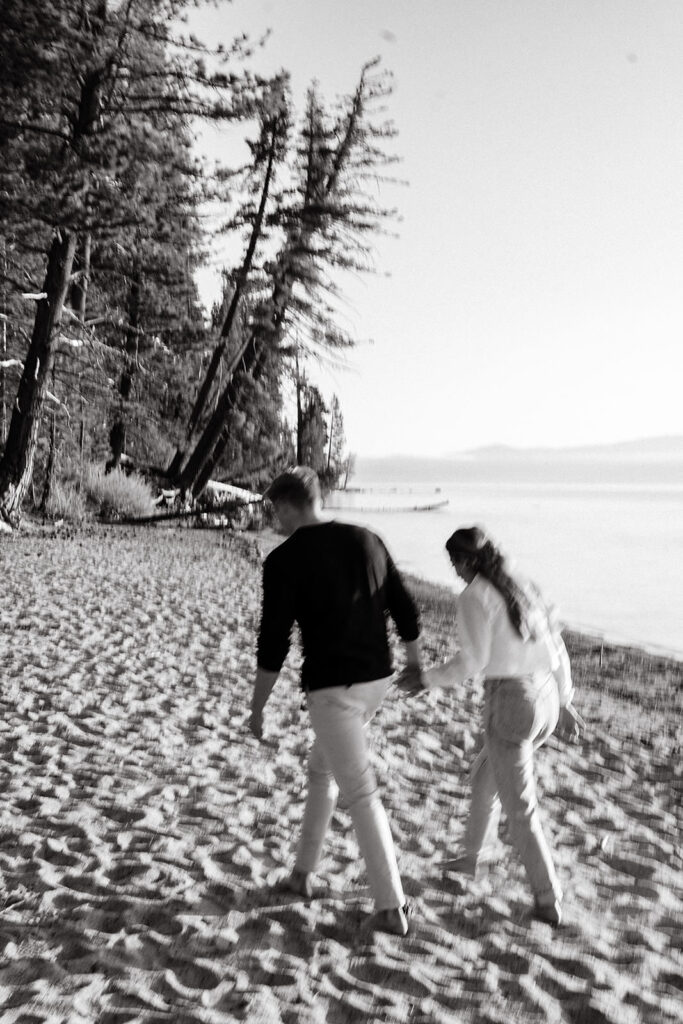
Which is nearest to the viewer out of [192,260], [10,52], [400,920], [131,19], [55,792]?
[400,920]

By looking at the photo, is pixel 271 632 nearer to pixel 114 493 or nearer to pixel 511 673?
pixel 511 673

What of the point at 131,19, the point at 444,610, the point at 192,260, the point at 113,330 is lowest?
the point at 444,610

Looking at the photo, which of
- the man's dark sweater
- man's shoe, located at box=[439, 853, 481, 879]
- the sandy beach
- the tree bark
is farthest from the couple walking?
the tree bark

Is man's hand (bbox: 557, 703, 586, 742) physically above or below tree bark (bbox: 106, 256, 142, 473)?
below

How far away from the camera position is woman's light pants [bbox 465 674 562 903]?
11.4ft

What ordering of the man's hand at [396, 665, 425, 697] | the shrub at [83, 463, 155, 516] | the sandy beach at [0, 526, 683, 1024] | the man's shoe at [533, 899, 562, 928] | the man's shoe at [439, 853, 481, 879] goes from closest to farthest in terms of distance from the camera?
the sandy beach at [0, 526, 683, 1024] → the man's hand at [396, 665, 425, 697] → the man's shoe at [533, 899, 562, 928] → the man's shoe at [439, 853, 481, 879] → the shrub at [83, 463, 155, 516]

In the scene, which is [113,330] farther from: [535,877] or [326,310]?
[535,877]

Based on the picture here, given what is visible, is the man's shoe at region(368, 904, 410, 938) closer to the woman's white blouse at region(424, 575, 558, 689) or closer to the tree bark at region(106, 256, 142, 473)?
the woman's white blouse at region(424, 575, 558, 689)

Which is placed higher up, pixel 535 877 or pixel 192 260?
pixel 192 260

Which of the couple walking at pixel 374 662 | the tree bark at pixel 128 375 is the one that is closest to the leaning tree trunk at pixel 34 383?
the tree bark at pixel 128 375

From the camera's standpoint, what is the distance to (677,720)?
329 inches

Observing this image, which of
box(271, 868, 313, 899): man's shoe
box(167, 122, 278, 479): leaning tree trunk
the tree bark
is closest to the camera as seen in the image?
box(271, 868, 313, 899): man's shoe

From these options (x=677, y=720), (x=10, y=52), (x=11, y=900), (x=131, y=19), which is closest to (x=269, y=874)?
(x=11, y=900)

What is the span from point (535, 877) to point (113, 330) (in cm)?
2463
